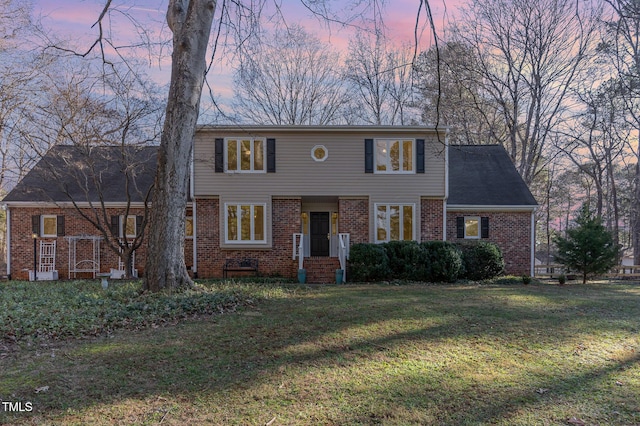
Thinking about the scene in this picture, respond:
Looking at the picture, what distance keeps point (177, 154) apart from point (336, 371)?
568cm

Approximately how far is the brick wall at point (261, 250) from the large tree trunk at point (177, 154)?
21.6 ft

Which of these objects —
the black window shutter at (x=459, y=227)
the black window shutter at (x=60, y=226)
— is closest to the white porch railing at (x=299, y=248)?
the black window shutter at (x=459, y=227)

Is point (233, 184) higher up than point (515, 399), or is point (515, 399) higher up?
point (233, 184)

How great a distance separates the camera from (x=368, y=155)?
14.5 metres

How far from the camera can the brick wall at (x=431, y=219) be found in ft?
48.1

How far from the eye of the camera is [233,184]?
1435 cm

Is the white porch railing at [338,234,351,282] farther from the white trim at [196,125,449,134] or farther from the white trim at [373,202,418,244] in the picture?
the white trim at [196,125,449,134]

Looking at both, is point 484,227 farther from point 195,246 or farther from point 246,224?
point 195,246

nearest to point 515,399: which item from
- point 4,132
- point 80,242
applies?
point 80,242

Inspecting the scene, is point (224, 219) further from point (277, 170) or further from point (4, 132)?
point (4, 132)

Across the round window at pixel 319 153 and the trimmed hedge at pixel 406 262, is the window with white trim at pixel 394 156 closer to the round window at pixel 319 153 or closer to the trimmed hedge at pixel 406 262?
the round window at pixel 319 153

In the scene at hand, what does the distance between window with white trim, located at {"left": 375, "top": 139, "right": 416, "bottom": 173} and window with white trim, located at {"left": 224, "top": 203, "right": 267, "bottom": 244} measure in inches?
181

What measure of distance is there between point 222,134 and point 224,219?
10.2ft

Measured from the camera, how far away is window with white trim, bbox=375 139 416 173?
1458 centimetres
